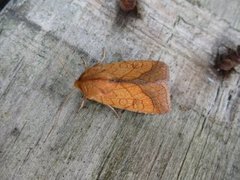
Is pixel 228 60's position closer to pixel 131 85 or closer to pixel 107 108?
pixel 131 85

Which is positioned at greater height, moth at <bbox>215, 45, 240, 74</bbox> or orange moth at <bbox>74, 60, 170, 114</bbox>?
moth at <bbox>215, 45, 240, 74</bbox>

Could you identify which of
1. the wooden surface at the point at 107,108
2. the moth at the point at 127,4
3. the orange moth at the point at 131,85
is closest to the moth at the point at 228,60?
the wooden surface at the point at 107,108

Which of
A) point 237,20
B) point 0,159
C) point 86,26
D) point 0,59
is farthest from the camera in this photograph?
point 237,20

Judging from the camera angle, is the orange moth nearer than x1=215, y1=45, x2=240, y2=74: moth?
Yes

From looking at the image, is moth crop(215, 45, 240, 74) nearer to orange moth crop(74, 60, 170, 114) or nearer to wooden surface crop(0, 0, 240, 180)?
wooden surface crop(0, 0, 240, 180)

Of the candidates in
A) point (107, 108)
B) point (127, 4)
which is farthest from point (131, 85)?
point (127, 4)

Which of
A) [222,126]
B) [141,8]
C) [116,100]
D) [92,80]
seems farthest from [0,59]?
[222,126]

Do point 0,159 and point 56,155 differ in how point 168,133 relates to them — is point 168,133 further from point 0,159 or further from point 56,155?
point 0,159

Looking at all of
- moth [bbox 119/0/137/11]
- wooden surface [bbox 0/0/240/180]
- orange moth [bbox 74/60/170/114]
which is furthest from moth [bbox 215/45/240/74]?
moth [bbox 119/0/137/11]
